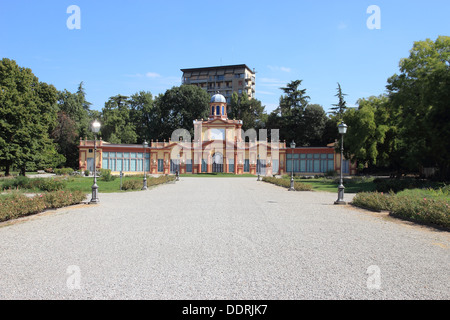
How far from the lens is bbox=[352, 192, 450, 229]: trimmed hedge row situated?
9.63m

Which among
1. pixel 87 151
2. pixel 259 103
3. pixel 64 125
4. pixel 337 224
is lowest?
pixel 337 224

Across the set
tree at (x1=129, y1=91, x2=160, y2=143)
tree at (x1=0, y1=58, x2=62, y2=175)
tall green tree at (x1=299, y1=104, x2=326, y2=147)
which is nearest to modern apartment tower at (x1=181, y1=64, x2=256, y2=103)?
tree at (x1=129, y1=91, x2=160, y2=143)

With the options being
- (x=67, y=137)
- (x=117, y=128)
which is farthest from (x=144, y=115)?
(x=67, y=137)

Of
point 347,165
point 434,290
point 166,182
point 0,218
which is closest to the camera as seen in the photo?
point 434,290

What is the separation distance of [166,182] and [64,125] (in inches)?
1245

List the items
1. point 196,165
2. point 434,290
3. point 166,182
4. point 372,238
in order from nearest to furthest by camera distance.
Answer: point 434,290 → point 372,238 → point 166,182 → point 196,165

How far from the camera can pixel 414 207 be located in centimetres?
1091

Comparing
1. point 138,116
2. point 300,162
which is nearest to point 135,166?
point 138,116

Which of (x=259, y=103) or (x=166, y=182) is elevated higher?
(x=259, y=103)

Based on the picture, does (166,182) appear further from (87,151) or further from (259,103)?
(259,103)

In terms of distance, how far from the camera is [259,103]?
7212 cm

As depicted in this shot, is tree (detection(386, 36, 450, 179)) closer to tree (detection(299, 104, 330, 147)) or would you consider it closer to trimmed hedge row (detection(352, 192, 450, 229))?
trimmed hedge row (detection(352, 192, 450, 229))

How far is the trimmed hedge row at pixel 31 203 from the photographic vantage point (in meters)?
10.2

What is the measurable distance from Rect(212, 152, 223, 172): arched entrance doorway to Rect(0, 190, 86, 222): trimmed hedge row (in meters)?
41.0
